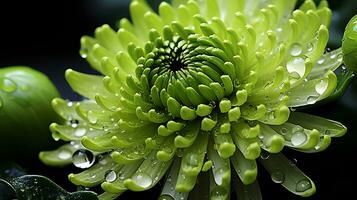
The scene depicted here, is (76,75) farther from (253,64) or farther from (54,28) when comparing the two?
(54,28)

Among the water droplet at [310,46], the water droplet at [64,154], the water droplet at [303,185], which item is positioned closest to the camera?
the water droplet at [303,185]

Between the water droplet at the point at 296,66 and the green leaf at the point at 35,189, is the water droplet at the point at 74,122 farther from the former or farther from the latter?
the water droplet at the point at 296,66

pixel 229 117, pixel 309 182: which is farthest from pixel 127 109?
pixel 309 182

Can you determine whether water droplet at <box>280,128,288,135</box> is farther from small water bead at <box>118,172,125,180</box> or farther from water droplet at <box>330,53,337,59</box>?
small water bead at <box>118,172,125,180</box>

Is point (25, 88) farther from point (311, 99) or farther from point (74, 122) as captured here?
point (311, 99)

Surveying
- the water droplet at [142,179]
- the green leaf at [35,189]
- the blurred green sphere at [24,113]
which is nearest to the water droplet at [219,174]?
the water droplet at [142,179]

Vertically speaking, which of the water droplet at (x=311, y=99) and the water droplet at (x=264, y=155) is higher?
the water droplet at (x=311, y=99)

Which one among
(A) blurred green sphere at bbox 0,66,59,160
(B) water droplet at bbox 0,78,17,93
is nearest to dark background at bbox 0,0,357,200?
(A) blurred green sphere at bbox 0,66,59,160
